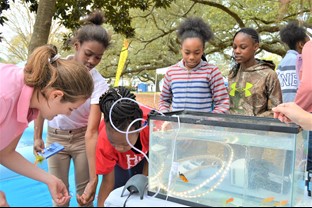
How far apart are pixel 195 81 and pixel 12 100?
1.05 meters

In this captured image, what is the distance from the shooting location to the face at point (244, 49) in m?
1.88

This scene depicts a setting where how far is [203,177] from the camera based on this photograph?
90 centimetres

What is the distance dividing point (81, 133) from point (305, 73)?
1142mm

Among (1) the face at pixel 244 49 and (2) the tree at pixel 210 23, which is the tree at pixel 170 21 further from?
(1) the face at pixel 244 49

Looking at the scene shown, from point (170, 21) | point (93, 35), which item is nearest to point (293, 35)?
point (93, 35)

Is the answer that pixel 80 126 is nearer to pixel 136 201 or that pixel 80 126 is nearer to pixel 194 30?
pixel 194 30

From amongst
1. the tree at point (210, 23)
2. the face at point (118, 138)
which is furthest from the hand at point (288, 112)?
the tree at point (210, 23)

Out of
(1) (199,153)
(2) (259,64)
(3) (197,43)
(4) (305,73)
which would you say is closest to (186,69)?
(3) (197,43)

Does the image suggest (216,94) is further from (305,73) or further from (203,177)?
(203,177)

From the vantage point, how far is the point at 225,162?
883 mm

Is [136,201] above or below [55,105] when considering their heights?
below

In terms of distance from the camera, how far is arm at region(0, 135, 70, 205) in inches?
43.0

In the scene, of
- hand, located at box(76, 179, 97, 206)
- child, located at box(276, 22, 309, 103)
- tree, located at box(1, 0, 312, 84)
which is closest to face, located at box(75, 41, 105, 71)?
hand, located at box(76, 179, 97, 206)

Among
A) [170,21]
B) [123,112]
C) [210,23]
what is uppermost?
[170,21]
